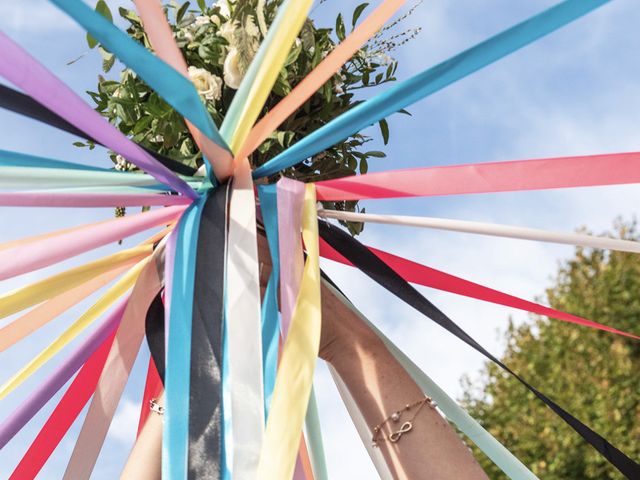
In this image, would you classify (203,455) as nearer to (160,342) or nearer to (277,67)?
(160,342)

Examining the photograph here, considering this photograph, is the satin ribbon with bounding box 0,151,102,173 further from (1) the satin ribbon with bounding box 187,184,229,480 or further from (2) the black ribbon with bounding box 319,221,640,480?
(2) the black ribbon with bounding box 319,221,640,480

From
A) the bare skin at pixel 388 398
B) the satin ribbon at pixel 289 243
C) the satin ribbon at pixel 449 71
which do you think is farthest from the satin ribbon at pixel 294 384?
the satin ribbon at pixel 449 71

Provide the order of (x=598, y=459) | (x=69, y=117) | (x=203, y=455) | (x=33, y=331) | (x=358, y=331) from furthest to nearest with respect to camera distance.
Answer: (x=598, y=459)
(x=33, y=331)
(x=358, y=331)
(x=69, y=117)
(x=203, y=455)

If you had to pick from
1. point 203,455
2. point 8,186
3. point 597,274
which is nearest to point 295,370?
point 203,455

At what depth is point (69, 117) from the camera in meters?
1.71

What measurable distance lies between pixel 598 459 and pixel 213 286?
630 cm

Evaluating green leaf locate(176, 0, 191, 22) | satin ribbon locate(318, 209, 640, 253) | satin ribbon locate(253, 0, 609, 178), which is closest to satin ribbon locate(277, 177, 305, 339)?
satin ribbon locate(253, 0, 609, 178)

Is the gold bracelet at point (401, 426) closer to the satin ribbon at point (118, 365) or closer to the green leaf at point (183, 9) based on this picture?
the satin ribbon at point (118, 365)

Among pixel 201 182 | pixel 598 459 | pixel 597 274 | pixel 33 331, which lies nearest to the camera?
pixel 201 182

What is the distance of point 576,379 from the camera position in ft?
25.3

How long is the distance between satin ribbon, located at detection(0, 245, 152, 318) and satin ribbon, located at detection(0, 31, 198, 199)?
375 millimetres

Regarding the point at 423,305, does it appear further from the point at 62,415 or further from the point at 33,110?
the point at 62,415

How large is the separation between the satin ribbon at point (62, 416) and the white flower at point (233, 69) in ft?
2.62

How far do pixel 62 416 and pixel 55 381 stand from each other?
5.2 inches
